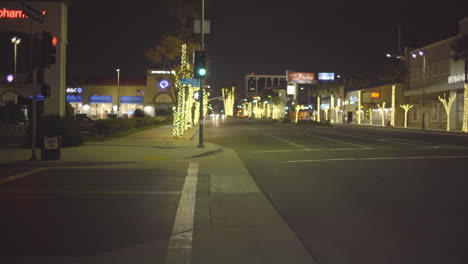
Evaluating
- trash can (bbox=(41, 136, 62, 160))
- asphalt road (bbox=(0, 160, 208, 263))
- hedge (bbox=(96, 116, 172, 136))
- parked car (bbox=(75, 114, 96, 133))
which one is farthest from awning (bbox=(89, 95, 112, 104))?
asphalt road (bbox=(0, 160, 208, 263))

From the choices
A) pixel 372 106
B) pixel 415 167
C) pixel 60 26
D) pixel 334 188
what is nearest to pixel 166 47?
pixel 60 26

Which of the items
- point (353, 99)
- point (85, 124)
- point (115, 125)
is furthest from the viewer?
point (353, 99)

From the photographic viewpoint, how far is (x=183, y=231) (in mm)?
7312

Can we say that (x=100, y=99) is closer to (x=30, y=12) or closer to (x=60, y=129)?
(x=60, y=129)

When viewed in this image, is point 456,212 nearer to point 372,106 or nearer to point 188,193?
point 188,193

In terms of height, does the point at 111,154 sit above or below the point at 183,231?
above

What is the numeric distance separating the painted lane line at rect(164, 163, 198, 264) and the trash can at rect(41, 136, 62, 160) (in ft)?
23.0

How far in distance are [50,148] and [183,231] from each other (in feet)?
34.6

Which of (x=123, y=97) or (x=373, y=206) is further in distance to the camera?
(x=123, y=97)

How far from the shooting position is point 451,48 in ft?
161

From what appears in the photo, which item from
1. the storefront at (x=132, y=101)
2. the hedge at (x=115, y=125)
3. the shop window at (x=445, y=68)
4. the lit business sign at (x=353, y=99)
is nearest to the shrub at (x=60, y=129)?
the hedge at (x=115, y=125)

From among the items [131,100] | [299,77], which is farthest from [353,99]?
[131,100]

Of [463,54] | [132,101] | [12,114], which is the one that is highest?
[463,54]

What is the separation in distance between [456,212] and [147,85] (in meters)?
84.7
